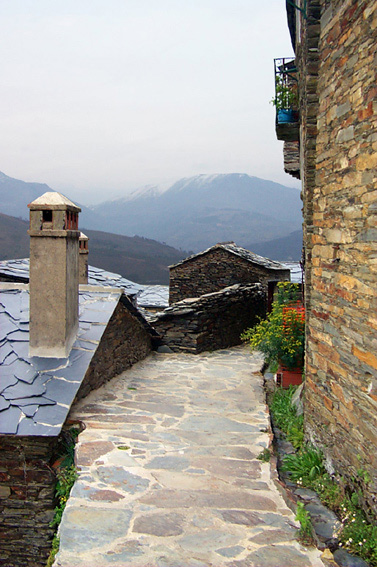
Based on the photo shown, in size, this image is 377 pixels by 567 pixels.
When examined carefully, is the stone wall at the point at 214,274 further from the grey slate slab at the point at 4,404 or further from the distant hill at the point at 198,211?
the distant hill at the point at 198,211

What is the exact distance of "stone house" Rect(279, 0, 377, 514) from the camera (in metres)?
3.71

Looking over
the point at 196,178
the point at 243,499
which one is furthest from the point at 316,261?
the point at 196,178

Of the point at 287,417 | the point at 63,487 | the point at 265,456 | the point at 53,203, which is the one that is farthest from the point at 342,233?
the point at 53,203

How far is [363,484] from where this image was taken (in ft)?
12.7

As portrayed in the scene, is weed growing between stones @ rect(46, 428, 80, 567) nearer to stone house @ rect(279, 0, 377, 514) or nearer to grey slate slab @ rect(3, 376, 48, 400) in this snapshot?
grey slate slab @ rect(3, 376, 48, 400)

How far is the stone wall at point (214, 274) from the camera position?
16953mm

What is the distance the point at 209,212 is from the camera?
128m

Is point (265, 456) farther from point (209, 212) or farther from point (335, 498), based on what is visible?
point (209, 212)

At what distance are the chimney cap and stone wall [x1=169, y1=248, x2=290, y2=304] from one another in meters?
11.1

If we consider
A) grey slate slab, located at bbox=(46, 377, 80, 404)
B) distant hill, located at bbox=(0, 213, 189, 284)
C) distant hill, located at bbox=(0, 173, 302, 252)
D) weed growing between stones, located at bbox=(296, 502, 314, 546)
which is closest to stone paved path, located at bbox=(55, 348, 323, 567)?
weed growing between stones, located at bbox=(296, 502, 314, 546)

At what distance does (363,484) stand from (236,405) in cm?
308

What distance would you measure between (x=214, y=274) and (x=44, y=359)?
11.9 meters

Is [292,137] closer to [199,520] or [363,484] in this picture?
[363,484]

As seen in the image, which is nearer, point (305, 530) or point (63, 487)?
point (305, 530)
